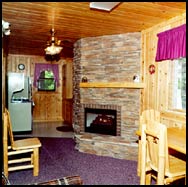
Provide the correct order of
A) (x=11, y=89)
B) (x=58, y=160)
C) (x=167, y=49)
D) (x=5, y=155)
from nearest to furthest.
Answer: (x=5, y=155), (x=167, y=49), (x=58, y=160), (x=11, y=89)

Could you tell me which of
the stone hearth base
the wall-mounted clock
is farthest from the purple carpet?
the wall-mounted clock

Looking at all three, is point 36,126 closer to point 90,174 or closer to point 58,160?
point 58,160

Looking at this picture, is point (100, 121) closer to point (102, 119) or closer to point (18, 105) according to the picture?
point (102, 119)

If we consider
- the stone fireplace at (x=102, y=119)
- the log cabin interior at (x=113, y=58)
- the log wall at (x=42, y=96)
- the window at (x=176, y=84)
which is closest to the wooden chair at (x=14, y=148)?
the log cabin interior at (x=113, y=58)

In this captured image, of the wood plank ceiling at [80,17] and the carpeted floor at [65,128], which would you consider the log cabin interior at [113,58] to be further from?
the carpeted floor at [65,128]

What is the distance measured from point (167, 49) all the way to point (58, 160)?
2.58 metres

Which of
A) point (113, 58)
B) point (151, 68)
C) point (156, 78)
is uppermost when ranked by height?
point (113, 58)

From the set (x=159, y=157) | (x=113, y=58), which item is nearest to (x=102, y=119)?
(x=113, y=58)

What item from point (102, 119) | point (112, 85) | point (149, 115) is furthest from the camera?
point (102, 119)

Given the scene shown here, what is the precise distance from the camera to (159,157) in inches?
87.0

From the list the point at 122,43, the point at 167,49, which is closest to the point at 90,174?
the point at 167,49

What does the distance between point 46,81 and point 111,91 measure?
3991mm

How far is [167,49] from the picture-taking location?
3535 millimetres

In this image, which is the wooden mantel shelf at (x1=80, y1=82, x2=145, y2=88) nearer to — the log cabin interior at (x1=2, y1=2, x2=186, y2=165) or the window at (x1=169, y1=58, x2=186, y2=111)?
the log cabin interior at (x1=2, y1=2, x2=186, y2=165)
